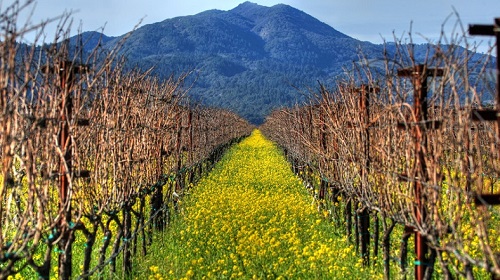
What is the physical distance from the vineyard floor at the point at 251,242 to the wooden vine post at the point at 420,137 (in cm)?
259

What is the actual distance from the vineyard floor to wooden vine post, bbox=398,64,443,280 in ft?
8.50

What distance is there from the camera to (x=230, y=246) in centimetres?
1154

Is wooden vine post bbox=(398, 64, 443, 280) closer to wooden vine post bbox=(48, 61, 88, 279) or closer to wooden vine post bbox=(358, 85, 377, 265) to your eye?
wooden vine post bbox=(358, 85, 377, 265)

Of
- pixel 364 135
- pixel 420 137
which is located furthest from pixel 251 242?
pixel 420 137

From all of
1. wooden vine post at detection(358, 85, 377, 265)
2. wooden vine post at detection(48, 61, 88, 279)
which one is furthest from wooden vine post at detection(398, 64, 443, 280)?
wooden vine post at detection(48, 61, 88, 279)

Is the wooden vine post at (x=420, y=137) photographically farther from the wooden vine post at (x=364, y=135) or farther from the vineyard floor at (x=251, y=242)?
the wooden vine post at (x=364, y=135)

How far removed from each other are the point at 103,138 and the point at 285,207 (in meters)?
8.12

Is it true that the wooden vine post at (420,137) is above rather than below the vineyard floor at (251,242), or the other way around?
above

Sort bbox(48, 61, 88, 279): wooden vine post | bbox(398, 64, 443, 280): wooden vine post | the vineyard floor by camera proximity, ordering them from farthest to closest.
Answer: the vineyard floor < bbox(398, 64, 443, 280): wooden vine post < bbox(48, 61, 88, 279): wooden vine post

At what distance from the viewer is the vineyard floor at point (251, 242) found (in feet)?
31.2

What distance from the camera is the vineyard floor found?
952cm

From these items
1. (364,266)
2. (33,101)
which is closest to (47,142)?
(33,101)

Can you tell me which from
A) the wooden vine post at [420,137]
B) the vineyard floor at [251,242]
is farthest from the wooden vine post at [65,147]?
the wooden vine post at [420,137]

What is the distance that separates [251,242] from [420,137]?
572 centimetres
